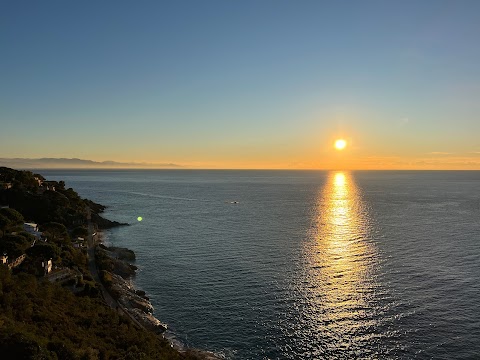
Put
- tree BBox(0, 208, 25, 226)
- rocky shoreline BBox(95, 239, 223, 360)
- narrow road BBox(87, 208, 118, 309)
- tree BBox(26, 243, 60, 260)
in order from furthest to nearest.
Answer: tree BBox(0, 208, 25, 226) < tree BBox(26, 243, 60, 260) < narrow road BBox(87, 208, 118, 309) < rocky shoreline BBox(95, 239, 223, 360)

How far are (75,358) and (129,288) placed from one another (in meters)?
30.3

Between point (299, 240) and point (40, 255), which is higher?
point (40, 255)

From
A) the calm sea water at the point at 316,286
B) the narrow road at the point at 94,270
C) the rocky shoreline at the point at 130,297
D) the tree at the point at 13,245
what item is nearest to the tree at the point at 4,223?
the tree at the point at 13,245

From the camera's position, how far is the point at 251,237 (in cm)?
9431

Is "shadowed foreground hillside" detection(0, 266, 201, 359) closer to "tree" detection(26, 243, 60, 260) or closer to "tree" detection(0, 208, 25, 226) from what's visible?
"tree" detection(26, 243, 60, 260)

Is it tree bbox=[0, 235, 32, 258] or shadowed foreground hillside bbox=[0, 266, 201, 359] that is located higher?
tree bbox=[0, 235, 32, 258]

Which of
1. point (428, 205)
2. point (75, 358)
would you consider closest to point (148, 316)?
point (75, 358)

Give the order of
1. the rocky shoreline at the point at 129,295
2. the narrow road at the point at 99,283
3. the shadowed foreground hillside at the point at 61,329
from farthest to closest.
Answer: the narrow road at the point at 99,283 < the rocky shoreline at the point at 129,295 < the shadowed foreground hillside at the point at 61,329

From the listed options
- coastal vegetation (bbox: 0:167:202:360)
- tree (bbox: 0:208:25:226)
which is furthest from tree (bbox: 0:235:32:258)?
tree (bbox: 0:208:25:226)

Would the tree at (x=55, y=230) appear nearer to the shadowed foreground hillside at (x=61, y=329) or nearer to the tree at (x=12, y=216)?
the tree at (x=12, y=216)

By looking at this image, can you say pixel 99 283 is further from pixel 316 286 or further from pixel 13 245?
pixel 316 286

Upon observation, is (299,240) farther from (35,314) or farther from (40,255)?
(35,314)

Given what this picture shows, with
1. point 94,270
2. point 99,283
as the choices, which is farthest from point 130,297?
point 94,270

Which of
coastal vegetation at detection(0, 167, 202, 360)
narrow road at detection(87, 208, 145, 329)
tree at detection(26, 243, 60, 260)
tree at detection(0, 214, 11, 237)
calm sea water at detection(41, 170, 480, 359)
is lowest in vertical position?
calm sea water at detection(41, 170, 480, 359)
